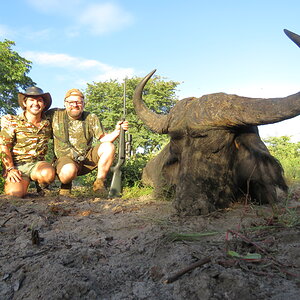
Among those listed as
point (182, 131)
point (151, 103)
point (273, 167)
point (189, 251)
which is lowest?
point (189, 251)

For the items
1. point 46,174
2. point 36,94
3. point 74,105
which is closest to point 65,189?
point 46,174

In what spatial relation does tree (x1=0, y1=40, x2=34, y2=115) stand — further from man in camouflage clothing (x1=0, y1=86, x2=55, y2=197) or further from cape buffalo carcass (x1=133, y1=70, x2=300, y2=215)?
cape buffalo carcass (x1=133, y1=70, x2=300, y2=215)

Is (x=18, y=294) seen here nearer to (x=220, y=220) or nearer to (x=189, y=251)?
(x=189, y=251)

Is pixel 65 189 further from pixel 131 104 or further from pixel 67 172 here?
pixel 131 104

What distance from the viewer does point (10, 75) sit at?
1867 centimetres

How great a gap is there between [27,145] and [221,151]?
12.0ft

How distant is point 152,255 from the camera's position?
71.5 inches

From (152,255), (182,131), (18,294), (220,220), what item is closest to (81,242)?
(152,255)

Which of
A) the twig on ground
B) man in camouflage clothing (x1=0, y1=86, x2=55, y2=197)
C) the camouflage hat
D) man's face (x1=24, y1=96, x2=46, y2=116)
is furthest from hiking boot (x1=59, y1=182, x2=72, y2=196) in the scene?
the twig on ground

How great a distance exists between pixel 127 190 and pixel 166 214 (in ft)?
8.94

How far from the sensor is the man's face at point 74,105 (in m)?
5.52

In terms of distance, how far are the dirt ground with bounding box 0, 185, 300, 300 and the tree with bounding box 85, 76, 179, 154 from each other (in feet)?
44.6

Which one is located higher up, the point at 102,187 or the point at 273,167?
the point at 273,167

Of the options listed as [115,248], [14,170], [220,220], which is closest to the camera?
[115,248]
